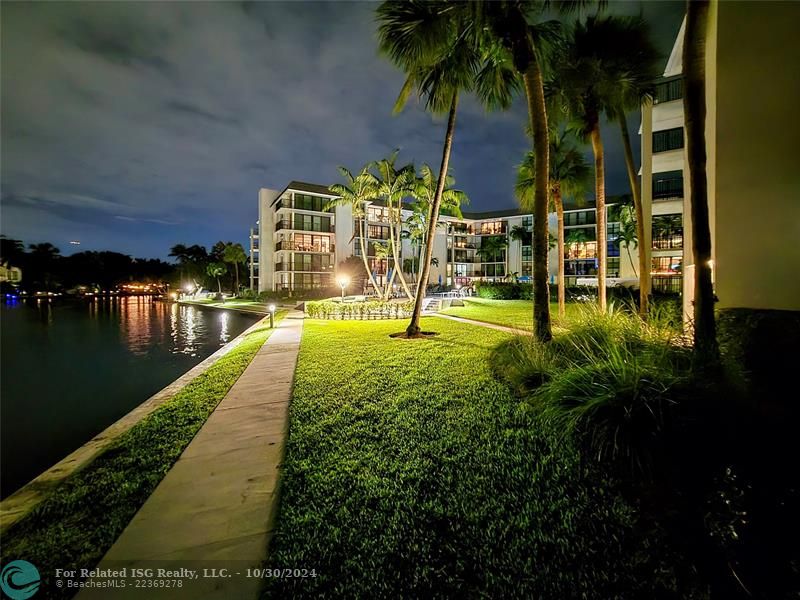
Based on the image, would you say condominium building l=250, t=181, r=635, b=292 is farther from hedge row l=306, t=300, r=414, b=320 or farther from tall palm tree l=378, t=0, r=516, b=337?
tall palm tree l=378, t=0, r=516, b=337

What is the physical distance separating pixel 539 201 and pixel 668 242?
24.5 metres

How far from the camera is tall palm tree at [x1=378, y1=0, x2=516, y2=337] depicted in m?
7.53

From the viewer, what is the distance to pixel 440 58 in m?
8.71

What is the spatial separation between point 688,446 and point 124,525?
4.68 meters

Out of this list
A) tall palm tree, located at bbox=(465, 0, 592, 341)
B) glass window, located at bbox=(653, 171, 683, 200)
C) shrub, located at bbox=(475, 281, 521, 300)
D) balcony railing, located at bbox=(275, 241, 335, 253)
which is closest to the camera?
tall palm tree, located at bbox=(465, 0, 592, 341)

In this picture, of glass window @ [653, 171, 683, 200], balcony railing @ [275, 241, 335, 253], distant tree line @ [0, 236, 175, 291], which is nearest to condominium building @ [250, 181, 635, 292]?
balcony railing @ [275, 241, 335, 253]

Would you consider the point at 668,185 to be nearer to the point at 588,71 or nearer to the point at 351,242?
the point at 588,71

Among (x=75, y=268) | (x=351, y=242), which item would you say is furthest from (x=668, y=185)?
(x=75, y=268)

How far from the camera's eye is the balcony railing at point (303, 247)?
37750 millimetres

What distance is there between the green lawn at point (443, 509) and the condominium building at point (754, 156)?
5551 millimetres

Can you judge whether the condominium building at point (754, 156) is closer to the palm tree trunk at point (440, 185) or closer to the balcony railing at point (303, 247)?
the palm tree trunk at point (440, 185)

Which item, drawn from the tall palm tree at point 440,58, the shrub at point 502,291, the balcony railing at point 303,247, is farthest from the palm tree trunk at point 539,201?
the balcony railing at point 303,247

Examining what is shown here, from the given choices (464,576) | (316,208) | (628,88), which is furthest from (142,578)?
(316,208)

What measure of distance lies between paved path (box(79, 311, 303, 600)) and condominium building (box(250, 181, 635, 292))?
2804 cm
